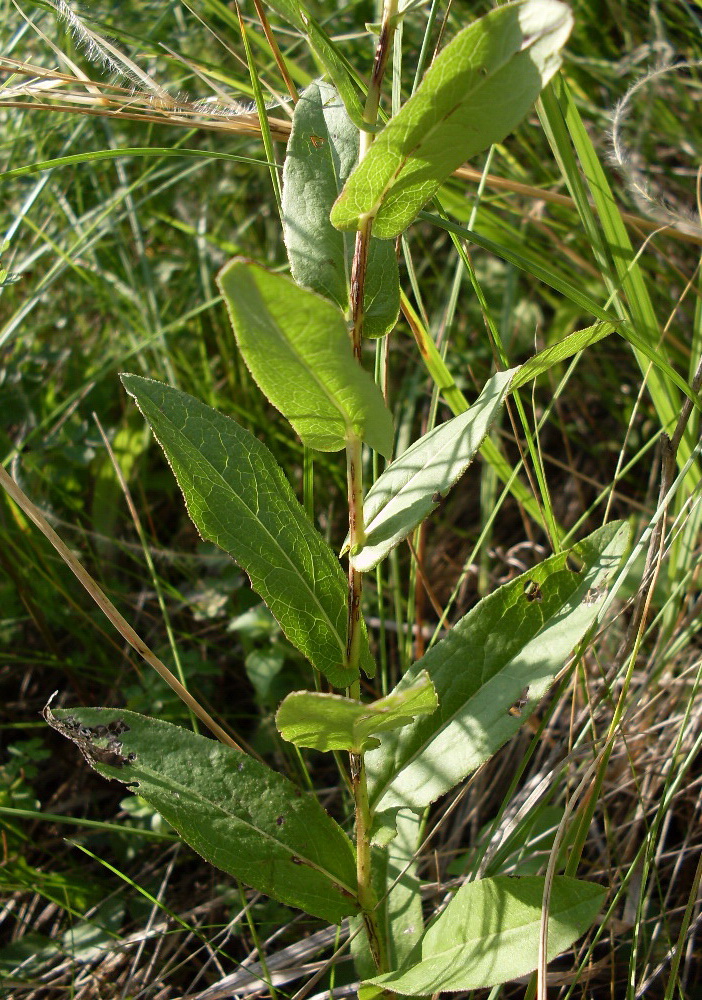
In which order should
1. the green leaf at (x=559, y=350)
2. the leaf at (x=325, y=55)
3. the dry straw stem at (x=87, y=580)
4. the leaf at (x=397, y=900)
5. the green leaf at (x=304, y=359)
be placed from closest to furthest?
the green leaf at (x=304, y=359) < the leaf at (x=325, y=55) < the green leaf at (x=559, y=350) < the dry straw stem at (x=87, y=580) < the leaf at (x=397, y=900)

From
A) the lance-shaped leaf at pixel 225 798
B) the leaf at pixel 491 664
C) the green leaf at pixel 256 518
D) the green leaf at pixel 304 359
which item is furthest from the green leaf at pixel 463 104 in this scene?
the lance-shaped leaf at pixel 225 798

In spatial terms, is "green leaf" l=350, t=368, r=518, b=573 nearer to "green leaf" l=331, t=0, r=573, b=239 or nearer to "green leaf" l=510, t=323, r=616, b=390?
"green leaf" l=510, t=323, r=616, b=390

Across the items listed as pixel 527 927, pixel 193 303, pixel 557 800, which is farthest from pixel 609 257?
pixel 193 303

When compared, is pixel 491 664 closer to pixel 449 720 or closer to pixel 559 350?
pixel 449 720

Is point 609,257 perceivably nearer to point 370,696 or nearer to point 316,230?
point 316,230

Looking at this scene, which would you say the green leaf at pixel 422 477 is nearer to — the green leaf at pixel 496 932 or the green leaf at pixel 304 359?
the green leaf at pixel 304 359
